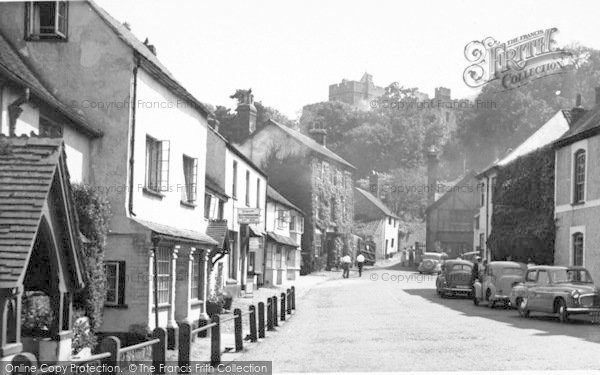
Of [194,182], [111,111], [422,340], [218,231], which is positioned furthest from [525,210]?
[111,111]

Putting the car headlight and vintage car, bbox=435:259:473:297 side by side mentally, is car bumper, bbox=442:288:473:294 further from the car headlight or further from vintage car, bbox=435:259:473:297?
the car headlight

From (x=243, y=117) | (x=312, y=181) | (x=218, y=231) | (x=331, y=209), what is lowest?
(x=218, y=231)

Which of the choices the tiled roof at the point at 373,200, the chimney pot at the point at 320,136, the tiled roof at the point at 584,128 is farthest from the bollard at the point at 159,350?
the tiled roof at the point at 373,200

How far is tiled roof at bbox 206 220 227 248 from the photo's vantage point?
1061 inches

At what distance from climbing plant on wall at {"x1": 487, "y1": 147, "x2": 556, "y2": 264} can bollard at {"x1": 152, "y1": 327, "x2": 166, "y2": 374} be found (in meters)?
26.2

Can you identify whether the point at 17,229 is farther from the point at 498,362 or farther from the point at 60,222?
the point at 498,362

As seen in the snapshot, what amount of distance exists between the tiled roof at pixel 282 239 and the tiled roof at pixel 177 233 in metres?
18.5

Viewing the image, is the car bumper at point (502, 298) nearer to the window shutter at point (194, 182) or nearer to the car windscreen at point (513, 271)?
the car windscreen at point (513, 271)

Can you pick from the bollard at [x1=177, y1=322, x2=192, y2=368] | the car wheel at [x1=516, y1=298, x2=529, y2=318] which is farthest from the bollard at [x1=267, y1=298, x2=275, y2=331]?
the car wheel at [x1=516, y1=298, x2=529, y2=318]

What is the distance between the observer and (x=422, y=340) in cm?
1783

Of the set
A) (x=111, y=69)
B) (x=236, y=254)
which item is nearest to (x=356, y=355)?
(x=111, y=69)

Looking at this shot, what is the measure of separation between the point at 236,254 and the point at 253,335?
1631 cm

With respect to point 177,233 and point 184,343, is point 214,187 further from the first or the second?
point 184,343

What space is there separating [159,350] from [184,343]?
145cm
